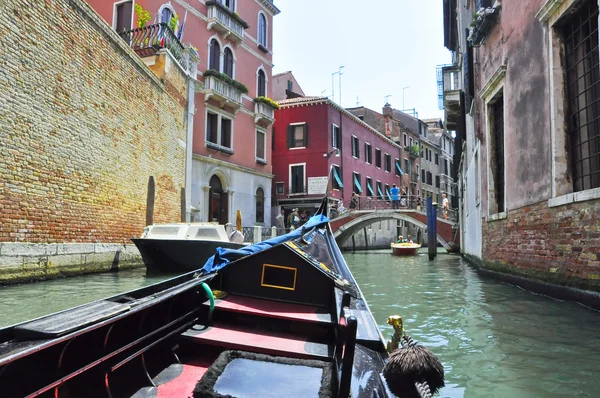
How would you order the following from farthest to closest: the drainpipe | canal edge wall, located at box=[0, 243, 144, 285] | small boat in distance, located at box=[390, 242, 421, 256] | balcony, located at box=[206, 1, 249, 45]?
1. small boat in distance, located at box=[390, 242, 421, 256]
2. balcony, located at box=[206, 1, 249, 45]
3. the drainpipe
4. canal edge wall, located at box=[0, 243, 144, 285]

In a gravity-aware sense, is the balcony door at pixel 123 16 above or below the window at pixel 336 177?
above

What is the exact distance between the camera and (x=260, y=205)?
17219mm

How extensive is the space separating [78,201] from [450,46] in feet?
43.2

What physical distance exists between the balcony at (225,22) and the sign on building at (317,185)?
22.2 ft

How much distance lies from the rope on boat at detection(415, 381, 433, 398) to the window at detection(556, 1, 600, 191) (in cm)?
348

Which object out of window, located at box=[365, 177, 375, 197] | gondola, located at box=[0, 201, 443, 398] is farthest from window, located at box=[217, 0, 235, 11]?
gondola, located at box=[0, 201, 443, 398]

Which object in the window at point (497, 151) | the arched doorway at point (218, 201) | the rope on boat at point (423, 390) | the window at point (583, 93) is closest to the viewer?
the rope on boat at point (423, 390)

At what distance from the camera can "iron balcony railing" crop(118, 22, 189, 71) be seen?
11.0 m

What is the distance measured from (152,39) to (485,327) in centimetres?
1032

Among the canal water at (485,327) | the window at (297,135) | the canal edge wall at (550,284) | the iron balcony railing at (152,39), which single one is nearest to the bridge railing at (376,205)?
the window at (297,135)

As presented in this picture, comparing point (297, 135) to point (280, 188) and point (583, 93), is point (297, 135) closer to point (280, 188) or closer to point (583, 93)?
point (280, 188)

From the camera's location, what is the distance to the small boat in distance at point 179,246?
316 inches

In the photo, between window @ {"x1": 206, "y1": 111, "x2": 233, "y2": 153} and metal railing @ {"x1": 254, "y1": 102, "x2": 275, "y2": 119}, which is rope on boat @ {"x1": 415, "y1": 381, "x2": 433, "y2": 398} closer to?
window @ {"x1": 206, "y1": 111, "x2": 233, "y2": 153}

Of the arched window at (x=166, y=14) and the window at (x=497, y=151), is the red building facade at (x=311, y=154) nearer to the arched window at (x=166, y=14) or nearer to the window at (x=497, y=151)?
the arched window at (x=166, y=14)
